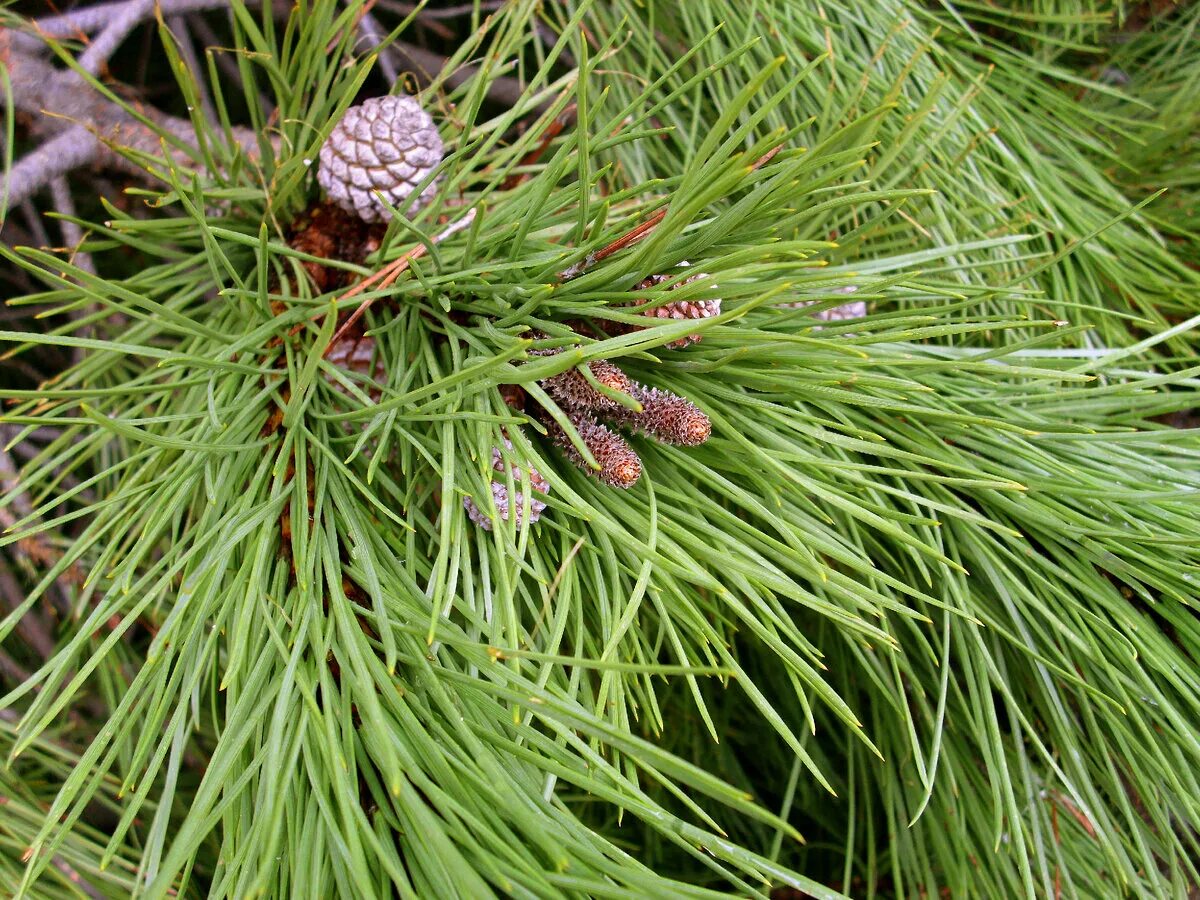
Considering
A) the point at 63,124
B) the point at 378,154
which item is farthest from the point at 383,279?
the point at 63,124

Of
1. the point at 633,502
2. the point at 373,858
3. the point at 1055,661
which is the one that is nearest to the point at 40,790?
the point at 373,858

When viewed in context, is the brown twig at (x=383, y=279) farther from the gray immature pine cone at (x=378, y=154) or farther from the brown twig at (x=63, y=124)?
the brown twig at (x=63, y=124)

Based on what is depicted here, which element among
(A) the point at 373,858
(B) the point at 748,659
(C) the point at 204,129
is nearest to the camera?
(A) the point at 373,858

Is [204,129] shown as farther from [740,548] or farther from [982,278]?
[982,278]

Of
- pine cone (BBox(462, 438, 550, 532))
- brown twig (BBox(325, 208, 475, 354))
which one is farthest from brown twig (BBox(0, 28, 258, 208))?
pine cone (BBox(462, 438, 550, 532))

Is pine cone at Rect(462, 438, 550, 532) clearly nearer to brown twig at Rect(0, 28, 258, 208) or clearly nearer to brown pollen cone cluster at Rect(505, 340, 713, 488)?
brown pollen cone cluster at Rect(505, 340, 713, 488)

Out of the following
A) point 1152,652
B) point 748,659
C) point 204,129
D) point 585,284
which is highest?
point 204,129

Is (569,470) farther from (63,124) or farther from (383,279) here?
(63,124)

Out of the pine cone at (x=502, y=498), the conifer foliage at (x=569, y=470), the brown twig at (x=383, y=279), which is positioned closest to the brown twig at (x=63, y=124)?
the conifer foliage at (x=569, y=470)

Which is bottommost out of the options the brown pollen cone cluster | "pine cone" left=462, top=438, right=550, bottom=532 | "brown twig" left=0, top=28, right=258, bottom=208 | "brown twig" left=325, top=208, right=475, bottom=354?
"pine cone" left=462, top=438, right=550, bottom=532
